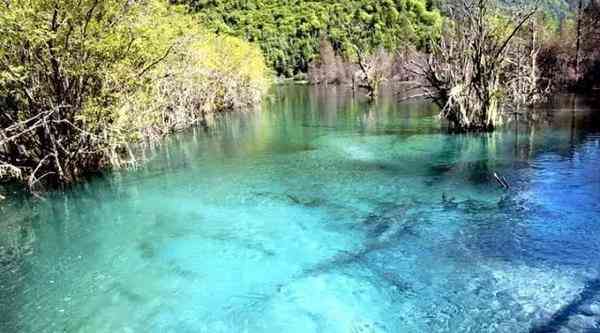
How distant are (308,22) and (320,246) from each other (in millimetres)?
152425

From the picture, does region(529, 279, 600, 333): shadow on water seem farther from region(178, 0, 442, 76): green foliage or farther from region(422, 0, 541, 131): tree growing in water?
region(178, 0, 442, 76): green foliage

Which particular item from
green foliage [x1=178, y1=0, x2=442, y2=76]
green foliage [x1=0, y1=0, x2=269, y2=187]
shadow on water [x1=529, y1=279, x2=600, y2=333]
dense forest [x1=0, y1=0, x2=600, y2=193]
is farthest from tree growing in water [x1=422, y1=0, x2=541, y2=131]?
green foliage [x1=178, y1=0, x2=442, y2=76]

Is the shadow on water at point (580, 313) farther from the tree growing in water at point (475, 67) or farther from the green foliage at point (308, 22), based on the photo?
the green foliage at point (308, 22)

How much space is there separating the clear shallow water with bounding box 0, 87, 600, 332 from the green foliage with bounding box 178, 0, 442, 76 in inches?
4639

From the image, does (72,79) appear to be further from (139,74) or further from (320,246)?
(320,246)

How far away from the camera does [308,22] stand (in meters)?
158

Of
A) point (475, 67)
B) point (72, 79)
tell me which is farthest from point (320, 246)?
point (475, 67)

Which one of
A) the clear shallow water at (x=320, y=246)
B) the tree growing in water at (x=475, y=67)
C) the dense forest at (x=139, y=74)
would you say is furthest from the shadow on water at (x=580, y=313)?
the tree growing in water at (x=475, y=67)

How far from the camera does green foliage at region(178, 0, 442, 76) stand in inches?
5531

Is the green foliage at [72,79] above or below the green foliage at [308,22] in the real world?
below

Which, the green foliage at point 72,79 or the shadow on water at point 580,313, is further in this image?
the green foliage at point 72,79

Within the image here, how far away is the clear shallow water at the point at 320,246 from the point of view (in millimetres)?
9656

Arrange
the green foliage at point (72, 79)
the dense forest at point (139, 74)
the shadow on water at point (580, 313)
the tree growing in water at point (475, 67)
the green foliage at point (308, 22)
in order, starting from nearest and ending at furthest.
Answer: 1. the shadow on water at point (580, 313)
2. the green foliage at point (72, 79)
3. the dense forest at point (139, 74)
4. the tree growing in water at point (475, 67)
5. the green foliage at point (308, 22)

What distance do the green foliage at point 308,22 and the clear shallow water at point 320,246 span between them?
11784 centimetres
